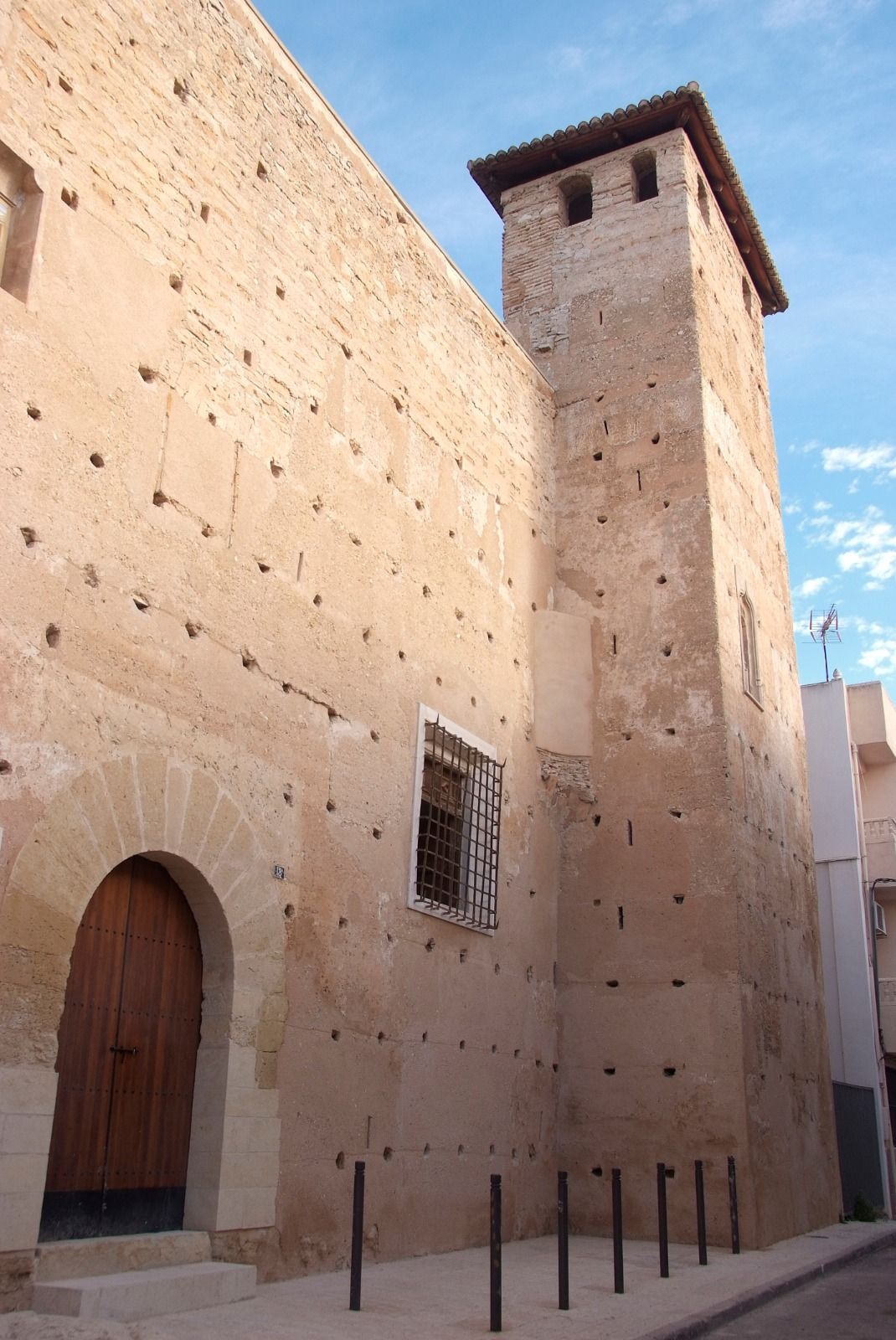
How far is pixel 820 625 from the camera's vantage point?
77.8ft

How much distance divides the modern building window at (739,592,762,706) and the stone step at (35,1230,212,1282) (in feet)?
24.9

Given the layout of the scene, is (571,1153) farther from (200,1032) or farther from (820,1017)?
(200,1032)

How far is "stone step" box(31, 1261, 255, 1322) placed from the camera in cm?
501

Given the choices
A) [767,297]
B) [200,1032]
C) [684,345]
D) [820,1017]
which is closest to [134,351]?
[200,1032]

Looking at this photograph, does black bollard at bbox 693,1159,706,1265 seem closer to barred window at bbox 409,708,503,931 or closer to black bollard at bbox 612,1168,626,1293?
black bollard at bbox 612,1168,626,1293

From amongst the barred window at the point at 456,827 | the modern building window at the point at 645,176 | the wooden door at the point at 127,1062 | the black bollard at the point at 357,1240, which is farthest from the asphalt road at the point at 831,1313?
the modern building window at the point at 645,176

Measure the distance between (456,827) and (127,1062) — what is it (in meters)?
3.73

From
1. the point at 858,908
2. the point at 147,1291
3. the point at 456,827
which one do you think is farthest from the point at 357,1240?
the point at 858,908

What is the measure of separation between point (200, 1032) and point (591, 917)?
468 cm

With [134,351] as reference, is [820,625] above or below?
above

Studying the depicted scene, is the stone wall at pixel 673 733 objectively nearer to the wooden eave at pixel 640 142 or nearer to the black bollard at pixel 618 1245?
the wooden eave at pixel 640 142

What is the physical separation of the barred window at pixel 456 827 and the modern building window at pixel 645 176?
7.36 m

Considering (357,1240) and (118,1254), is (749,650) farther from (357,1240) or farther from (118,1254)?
(118,1254)

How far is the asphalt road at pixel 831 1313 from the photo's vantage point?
5.87 metres
